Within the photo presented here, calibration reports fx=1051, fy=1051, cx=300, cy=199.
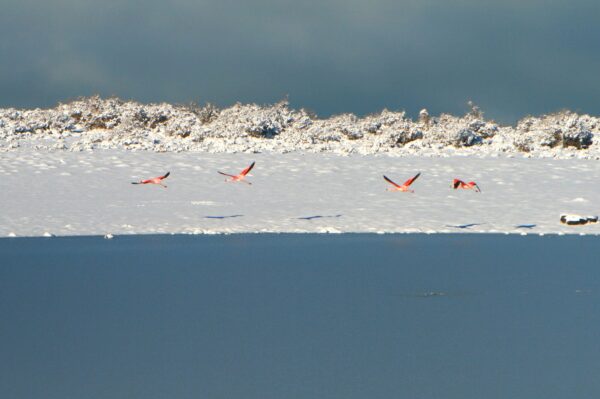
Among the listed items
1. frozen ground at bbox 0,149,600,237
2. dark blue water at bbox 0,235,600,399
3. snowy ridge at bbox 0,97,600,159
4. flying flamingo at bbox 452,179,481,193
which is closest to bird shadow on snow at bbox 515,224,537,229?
frozen ground at bbox 0,149,600,237

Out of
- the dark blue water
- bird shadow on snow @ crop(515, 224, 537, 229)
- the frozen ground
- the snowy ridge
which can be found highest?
the snowy ridge

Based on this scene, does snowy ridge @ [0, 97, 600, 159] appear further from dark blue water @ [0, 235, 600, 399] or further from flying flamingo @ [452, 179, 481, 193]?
dark blue water @ [0, 235, 600, 399]

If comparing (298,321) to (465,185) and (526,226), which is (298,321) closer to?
(526,226)

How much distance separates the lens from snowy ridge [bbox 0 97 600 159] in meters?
34.4

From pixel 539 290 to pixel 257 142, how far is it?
24.7 meters

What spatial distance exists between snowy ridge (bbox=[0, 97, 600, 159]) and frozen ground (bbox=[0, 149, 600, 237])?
7.71ft

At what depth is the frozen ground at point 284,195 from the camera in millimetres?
20562

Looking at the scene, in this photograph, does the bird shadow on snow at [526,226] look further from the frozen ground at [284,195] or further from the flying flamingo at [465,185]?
the flying flamingo at [465,185]

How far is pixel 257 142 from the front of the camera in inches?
1453

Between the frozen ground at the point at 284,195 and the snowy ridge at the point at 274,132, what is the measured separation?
2350 mm

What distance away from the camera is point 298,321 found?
1072cm

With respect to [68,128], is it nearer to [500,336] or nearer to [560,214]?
[560,214]

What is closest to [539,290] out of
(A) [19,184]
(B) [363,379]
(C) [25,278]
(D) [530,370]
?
(D) [530,370]

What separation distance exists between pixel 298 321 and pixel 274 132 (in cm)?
3298
